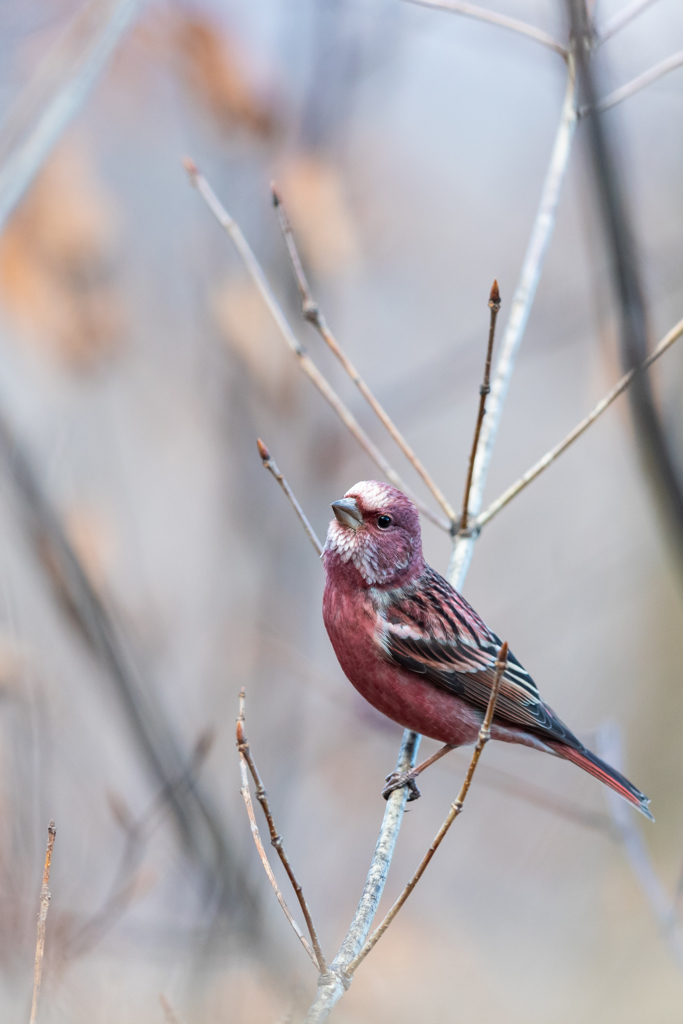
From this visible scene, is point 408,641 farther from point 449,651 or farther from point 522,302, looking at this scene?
point 522,302

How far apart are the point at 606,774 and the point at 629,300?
1974 mm

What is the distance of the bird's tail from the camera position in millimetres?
3496

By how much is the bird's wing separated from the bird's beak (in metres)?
0.39

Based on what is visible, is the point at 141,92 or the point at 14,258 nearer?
the point at 14,258

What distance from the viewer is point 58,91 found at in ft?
9.73

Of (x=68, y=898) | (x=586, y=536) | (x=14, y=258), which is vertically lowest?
(x=68, y=898)

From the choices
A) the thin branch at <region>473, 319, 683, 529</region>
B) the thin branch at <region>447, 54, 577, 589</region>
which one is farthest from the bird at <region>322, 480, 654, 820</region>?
the thin branch at <region>473, 319, 683, 529</region>

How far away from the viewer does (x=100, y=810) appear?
5.73 meters

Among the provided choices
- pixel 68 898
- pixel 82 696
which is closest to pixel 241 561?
pixel 82 696

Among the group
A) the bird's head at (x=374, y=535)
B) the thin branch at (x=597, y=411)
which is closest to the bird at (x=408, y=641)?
the bird's head at (x=374, y=535)

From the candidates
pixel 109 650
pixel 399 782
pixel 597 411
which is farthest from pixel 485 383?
pixel 109 650

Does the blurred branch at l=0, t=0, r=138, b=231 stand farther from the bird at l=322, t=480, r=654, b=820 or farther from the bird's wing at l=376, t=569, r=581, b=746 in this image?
the bird's wing at l=376, t=569, r=581, b=746

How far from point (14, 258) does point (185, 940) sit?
14.6ft

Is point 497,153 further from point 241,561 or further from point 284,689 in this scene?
point 284,689
